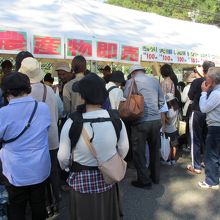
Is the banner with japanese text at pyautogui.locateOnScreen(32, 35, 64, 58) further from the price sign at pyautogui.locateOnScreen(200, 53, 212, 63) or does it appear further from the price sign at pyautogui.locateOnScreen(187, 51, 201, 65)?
the price sign at pyautogui.locateOnScreen(200, 53, 212, 63)

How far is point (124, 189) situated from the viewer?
4730mm

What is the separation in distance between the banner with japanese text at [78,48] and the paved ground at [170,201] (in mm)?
2059

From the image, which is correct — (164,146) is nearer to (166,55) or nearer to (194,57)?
(166,55)

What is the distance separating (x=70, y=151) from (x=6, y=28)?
2.57 metres

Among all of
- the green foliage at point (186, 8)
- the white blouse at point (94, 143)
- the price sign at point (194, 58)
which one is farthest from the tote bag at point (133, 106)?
the green foliage at point (186, 8)

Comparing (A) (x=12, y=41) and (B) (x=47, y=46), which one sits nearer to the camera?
(A) (x=12, y=41)

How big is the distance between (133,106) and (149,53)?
198cm

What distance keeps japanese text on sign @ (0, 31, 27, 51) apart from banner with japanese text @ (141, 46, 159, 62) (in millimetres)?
2292

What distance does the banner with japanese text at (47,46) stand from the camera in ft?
15.1

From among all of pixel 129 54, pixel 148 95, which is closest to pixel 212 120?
pixel 148 95

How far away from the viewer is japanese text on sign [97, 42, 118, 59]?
526cm

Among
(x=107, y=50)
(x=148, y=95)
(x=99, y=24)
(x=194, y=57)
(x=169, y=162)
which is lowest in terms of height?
(x=169, y=162)

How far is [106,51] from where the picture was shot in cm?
535

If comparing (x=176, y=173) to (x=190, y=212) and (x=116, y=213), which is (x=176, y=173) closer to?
(x=190, y=212)
